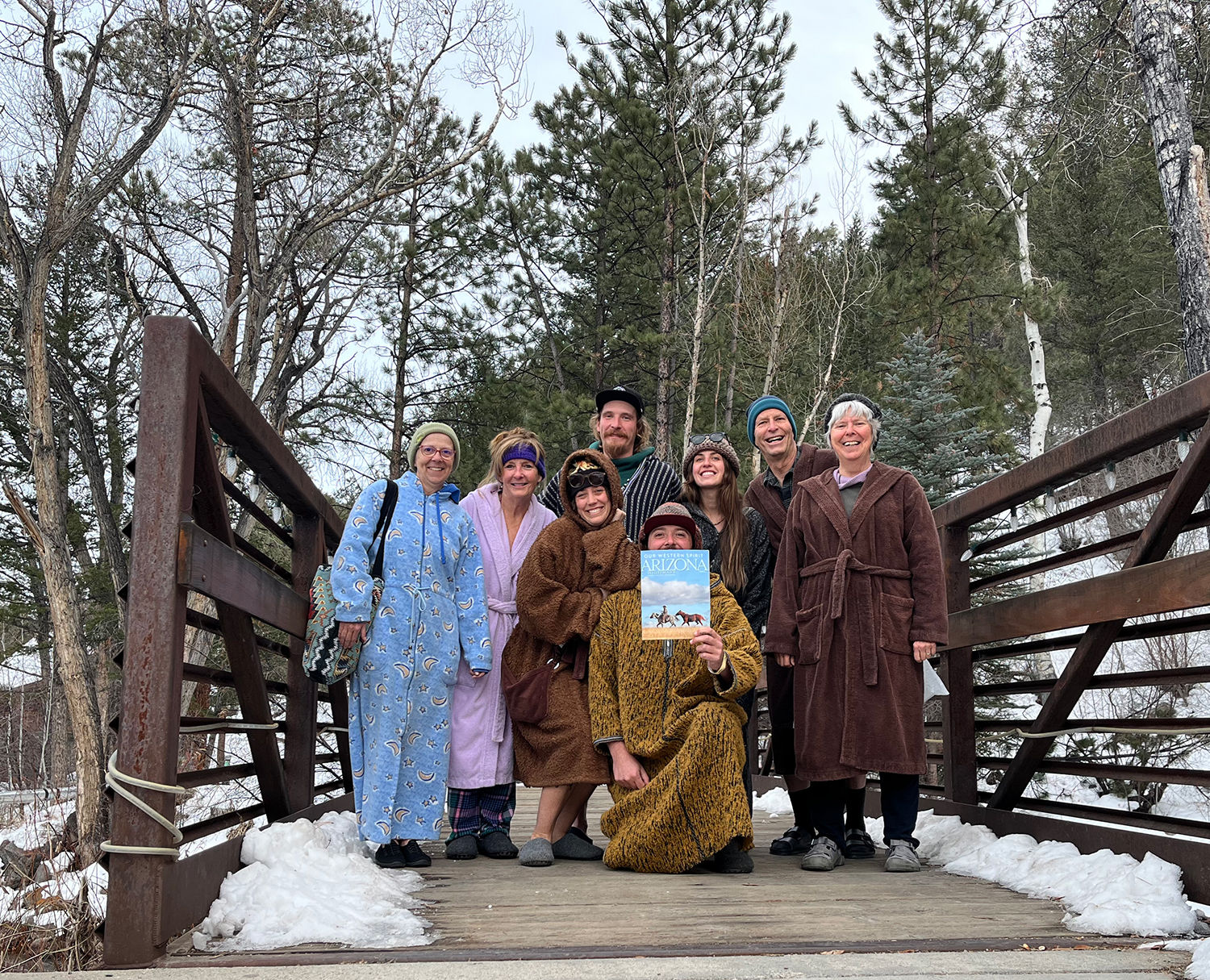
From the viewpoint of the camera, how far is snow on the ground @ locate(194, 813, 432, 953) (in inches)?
94.7

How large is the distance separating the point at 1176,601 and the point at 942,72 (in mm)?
15848

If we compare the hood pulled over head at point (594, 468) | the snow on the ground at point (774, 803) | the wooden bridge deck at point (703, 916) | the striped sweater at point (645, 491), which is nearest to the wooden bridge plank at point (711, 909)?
the wooden bridge deck at point (703, 916)

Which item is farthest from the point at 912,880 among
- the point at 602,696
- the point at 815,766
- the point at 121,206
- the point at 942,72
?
the point at 942,72

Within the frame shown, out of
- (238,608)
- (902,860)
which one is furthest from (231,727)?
(902,860)

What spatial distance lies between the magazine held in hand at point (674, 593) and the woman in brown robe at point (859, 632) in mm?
598

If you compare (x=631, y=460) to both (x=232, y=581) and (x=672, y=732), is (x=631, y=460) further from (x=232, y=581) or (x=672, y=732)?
(x=232, y=581)

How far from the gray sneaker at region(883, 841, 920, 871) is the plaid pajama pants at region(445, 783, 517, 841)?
1.44m

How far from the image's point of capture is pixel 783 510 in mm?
4504

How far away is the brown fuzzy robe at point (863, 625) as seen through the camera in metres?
3.71

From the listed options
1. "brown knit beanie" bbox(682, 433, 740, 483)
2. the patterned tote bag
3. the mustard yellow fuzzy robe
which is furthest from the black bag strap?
A: "brown knit beanie" bbox(682, 433, 740, 483)

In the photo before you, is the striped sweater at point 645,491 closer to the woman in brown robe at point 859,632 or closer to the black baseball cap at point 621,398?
the black baseball cap at point 621,398

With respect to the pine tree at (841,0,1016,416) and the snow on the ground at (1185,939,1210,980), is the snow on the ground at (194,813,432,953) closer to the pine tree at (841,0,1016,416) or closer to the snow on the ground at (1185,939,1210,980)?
the snow on the ground at (1185,939,1210,980)

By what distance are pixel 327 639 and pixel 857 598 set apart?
1932 millimetres

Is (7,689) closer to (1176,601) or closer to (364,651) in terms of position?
(364,651)
